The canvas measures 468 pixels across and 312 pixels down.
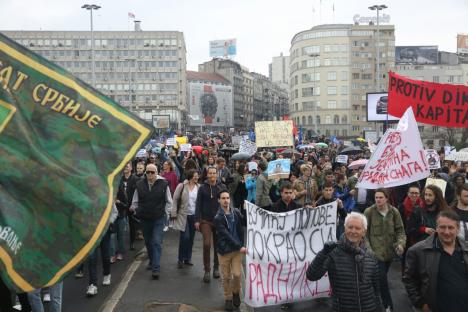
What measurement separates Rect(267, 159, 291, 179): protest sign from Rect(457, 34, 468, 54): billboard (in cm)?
11286

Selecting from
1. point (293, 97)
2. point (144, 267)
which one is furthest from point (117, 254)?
point (293, 97)

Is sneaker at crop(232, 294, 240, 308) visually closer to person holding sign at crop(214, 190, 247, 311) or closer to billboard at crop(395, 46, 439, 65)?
person holding sign at crop(214, 190, 247, 311)

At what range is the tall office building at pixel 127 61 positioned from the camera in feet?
350

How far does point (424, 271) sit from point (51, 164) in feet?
10.1

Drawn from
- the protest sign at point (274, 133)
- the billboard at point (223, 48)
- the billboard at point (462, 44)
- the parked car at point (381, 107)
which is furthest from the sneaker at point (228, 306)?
the billboard at point (223, 48)

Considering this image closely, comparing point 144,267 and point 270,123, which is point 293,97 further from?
point 144,267

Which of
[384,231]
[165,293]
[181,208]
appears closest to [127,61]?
[181,208]

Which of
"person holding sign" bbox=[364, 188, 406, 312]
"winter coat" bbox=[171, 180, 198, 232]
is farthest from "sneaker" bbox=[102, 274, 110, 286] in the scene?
"person holding sign" bbox=[364, 188, 406, 312]

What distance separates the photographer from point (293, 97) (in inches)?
4237

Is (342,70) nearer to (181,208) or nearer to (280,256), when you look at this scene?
(181,208)

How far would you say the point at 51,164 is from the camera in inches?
123

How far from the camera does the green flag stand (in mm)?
2916

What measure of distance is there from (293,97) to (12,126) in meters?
106

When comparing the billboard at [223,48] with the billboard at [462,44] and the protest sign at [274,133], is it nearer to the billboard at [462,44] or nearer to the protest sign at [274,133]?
the billboard at [462,44]
